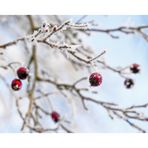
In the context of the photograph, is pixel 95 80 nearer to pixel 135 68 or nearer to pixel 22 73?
pixel 22 73

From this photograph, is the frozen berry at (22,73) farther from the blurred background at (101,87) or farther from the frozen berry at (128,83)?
the frozen berry at (128,83)

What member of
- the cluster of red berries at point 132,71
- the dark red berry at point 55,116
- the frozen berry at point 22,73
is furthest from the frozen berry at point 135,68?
the frozen berry at point 22,73

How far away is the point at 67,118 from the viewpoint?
1.81 metres

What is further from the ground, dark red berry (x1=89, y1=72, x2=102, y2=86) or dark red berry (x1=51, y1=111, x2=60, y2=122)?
dark red berry (x1=89, y1=72, x2=102, y2=86)

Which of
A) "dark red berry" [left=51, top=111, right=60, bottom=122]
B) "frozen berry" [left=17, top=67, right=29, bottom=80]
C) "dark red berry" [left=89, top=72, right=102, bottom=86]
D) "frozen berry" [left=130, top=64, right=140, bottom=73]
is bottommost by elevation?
"dark red berry" [left=51, top=111, right=60, bottom=122]

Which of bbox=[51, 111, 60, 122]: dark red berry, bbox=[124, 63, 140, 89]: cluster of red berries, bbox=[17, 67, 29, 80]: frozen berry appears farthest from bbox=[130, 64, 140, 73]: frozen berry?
bbox=[17, 67, 29, 80]: frozen berry

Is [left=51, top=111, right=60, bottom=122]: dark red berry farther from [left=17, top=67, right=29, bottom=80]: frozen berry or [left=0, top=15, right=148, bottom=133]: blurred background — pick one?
[left=17, top=67, right=29, bottom=80]: frozen berry

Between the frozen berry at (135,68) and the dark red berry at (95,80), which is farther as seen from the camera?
the frozen berry at (135,68)

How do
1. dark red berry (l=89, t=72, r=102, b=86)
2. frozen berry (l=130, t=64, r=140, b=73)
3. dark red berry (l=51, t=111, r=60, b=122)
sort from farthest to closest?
dark red berry (l=51, t=111, r=60, b=122) < frozen berry (l=130, t=64, r=140, b=73) < dark red berry (l=89, t=72, r=102, b=86)
